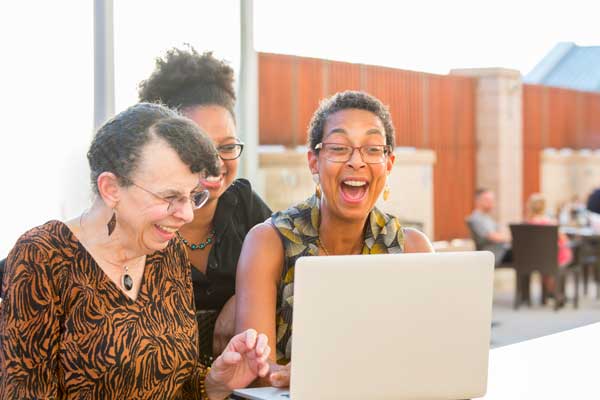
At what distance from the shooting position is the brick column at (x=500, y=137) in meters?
14.3

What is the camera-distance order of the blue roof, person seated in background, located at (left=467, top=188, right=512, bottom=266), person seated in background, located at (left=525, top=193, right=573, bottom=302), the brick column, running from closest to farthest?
person seated in background, located at (left=525, top=193, right=573, bottom=302)
person seated in background, located at (left=467, top=188, right=512, bottom=266)
the brick column
the blue roof

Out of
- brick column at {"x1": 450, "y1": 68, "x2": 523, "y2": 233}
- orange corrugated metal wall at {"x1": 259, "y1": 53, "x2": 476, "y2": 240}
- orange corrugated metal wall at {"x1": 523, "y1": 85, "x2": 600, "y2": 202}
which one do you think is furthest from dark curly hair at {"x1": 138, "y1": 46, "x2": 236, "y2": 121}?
orange corrugated metal wall at {"x1": 523, "y1": 85, "x2": 600, "y2": 202}

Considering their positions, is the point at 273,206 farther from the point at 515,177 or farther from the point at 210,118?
the point at 210,118

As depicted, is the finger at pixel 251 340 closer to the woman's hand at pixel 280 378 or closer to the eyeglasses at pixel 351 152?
the woman's hand at pixel 280 378

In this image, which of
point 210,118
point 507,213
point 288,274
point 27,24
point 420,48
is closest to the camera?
point 288,274

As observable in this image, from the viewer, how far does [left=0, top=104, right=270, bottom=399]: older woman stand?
198 centimetres

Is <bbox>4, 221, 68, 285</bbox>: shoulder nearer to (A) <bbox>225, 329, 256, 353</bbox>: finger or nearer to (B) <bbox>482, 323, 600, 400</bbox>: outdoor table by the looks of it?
(A) <bbox>225, 329, 256, 353</bbox>: finger

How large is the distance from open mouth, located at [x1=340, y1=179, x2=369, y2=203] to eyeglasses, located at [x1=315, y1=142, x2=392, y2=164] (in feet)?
0.20

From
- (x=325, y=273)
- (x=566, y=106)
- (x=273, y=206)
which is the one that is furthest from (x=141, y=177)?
(x=566, y=106)

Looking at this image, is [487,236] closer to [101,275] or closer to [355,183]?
[355,183]

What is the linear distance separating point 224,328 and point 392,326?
0.87 metres

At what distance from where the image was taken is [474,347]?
1.99m

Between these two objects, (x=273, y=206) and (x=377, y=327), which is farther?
(x=273, y=206)

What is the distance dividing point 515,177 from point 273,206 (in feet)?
16.5
